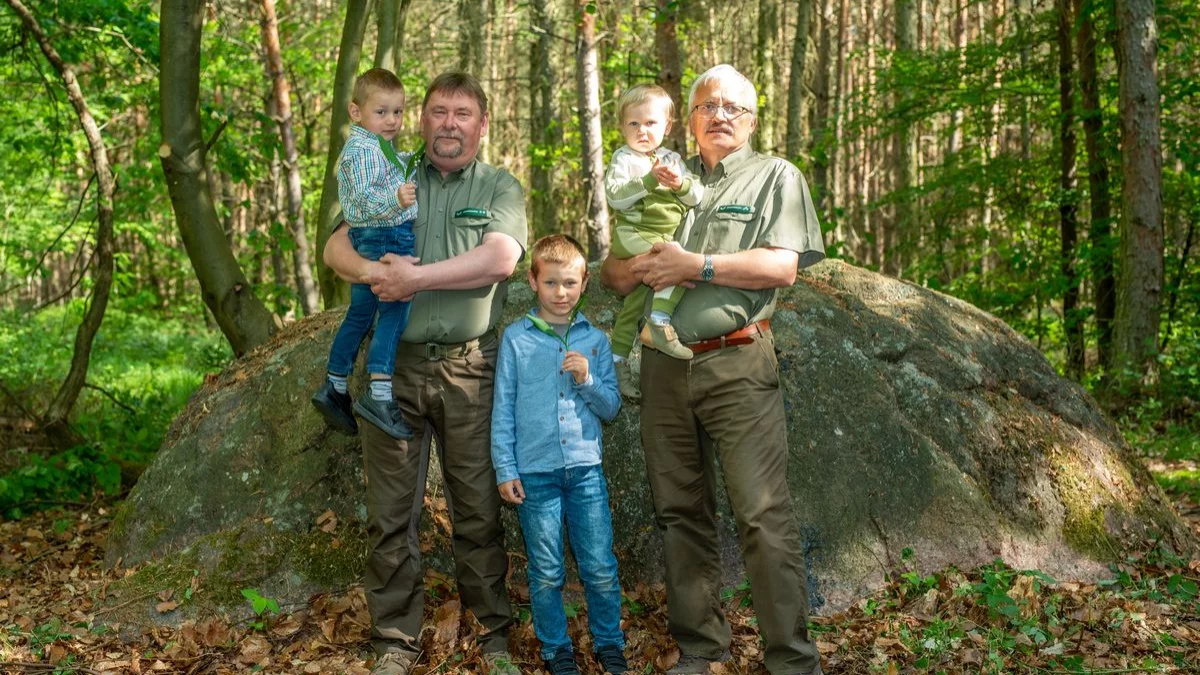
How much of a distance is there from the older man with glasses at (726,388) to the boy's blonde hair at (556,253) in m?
0.22

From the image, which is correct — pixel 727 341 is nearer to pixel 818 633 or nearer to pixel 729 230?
pixel 729 230

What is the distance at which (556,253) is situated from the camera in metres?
4.29

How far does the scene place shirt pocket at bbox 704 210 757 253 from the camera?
4211 millimetres

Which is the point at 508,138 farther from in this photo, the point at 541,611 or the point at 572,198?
the point at 541,611

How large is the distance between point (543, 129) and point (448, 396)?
51.3ft

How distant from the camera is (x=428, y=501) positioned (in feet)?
17.6

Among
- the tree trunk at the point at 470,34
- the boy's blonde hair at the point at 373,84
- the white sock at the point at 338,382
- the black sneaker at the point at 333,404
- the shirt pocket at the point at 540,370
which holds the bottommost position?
the black sneaker at the point at 333,404

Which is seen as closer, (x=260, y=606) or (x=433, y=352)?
(x=433, y=352)

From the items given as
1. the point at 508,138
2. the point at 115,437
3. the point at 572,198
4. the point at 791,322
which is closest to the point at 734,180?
the point at 791,322

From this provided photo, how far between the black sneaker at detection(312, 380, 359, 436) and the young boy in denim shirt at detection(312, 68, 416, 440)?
35cm

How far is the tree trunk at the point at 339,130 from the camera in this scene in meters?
7.68

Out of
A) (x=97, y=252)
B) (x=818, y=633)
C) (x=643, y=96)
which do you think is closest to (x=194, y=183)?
(x=97, y=252)

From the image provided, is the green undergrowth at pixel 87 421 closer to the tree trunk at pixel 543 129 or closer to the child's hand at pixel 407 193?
the child's hand at pixel 407 193

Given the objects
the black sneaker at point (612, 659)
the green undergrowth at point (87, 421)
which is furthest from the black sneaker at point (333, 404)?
the green undergrowth at point (87, 421)
